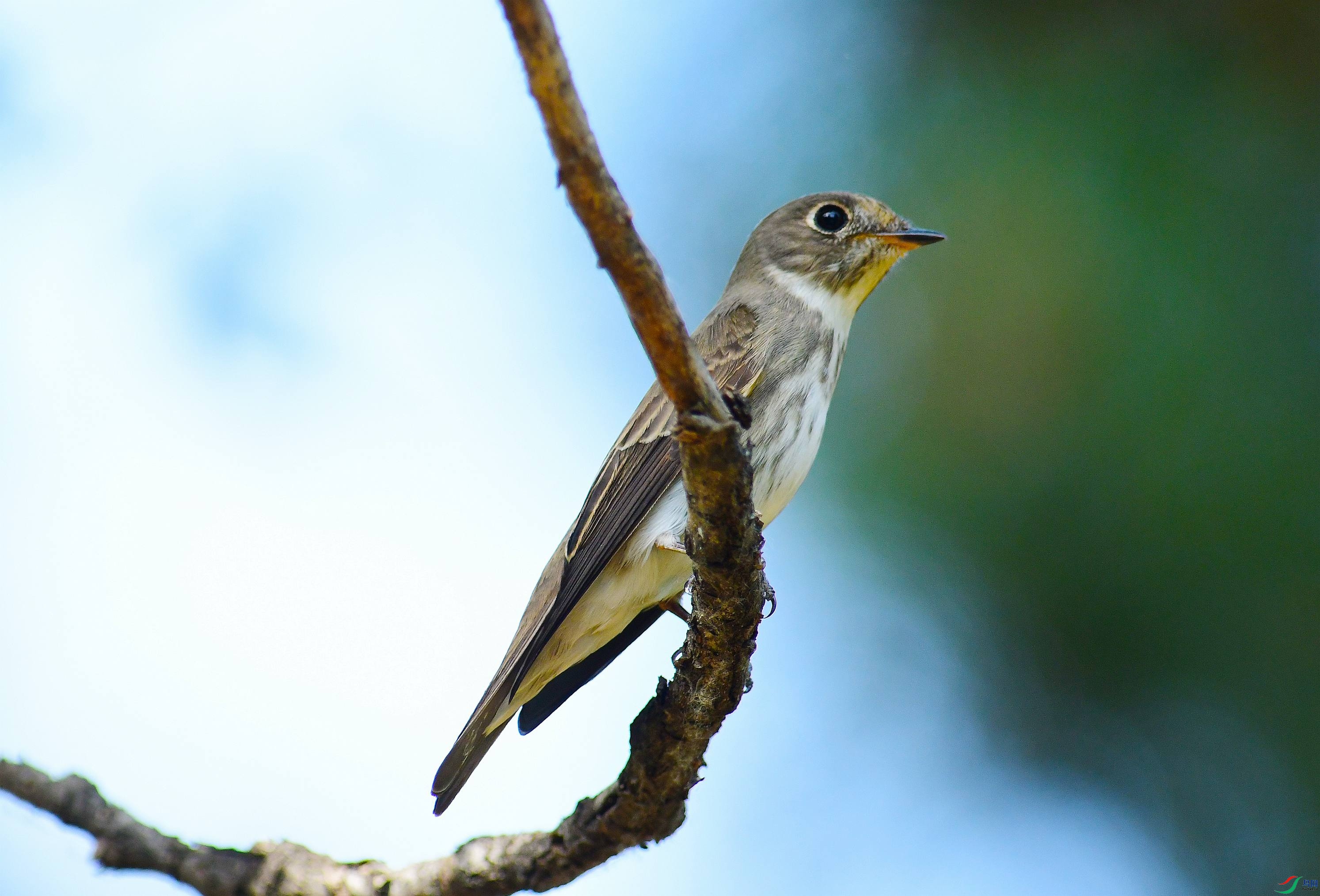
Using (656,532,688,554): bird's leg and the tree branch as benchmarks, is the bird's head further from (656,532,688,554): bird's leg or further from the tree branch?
the tree branch

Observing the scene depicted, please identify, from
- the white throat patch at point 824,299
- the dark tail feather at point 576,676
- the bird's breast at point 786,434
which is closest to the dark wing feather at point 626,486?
the bird's breast at point 786,434

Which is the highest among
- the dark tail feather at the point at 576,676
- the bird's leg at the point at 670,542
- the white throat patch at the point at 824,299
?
the white throat patch at the point at 824,299

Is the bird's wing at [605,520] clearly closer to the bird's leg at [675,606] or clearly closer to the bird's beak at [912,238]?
the bird's leg at [675,606]

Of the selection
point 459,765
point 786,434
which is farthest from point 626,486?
point 459,765

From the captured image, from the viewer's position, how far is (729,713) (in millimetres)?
2992

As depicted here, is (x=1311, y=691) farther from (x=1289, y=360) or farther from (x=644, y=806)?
(x=644, y=806)

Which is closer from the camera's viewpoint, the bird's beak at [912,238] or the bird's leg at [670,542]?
the bird's leg at [670,542]

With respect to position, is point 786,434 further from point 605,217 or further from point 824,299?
point 605,217

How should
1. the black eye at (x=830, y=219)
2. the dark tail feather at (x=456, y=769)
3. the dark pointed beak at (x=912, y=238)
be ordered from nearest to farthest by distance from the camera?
the dark tail feather at (x=456, y=769)
the dark pointed beak at (x=912, y=238)
the black eye at (x=830, y=219)

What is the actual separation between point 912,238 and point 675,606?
1653 mm

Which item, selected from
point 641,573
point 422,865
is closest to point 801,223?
point 641,573

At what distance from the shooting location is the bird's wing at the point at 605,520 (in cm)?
358

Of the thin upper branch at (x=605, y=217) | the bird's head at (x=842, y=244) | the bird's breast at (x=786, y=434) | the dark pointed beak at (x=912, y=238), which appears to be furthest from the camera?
the bird's head at (x=842, y=244)

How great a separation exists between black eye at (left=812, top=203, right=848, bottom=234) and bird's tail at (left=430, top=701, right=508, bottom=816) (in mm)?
2324
